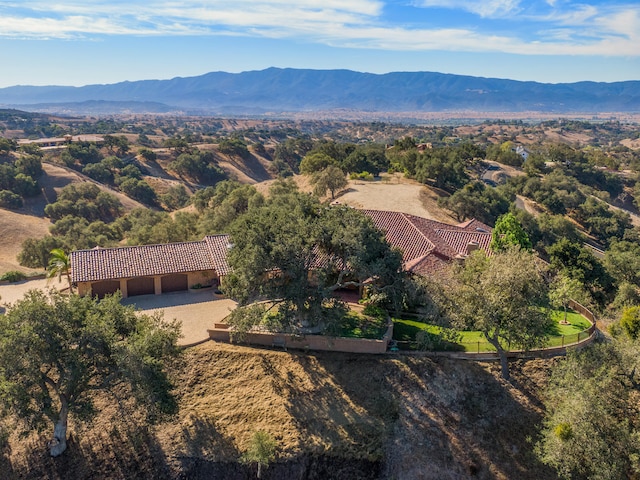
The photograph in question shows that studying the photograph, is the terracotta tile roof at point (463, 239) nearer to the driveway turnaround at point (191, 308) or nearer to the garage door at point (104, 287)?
the driveway turnaround at point (191, 308)

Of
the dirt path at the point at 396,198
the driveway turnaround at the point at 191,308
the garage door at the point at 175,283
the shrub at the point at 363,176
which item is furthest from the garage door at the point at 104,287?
the shrub at the point at 363,176

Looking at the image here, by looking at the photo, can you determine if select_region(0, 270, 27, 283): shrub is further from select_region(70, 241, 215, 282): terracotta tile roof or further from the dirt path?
the dirt path

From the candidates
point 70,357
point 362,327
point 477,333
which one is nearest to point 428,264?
point 477,333

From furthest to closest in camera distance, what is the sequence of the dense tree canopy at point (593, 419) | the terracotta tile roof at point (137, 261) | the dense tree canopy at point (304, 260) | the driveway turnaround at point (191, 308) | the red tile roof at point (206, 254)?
the red tile roof at point (206, 254), the terracotta tile roof at point (137, 261), the driveway turnaround at point (191, 308), the dense tree canopy at point (304, 260), the dense tree canopy at point (593, 419)

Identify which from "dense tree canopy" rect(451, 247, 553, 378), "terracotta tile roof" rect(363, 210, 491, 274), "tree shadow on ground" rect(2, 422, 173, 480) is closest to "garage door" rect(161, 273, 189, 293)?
"tree shadow on ground" rect(2, 422, 173, 480)

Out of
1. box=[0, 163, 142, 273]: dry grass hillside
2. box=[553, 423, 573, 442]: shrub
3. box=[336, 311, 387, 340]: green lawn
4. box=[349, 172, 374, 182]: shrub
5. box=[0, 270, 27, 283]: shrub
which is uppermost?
box=[349, 172, 374, 182]: shrub

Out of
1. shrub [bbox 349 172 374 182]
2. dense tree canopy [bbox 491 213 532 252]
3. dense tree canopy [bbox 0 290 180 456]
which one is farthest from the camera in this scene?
shrub [bbox 349 172 374 182]

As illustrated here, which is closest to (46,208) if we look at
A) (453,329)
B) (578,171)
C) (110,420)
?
(110,420)
